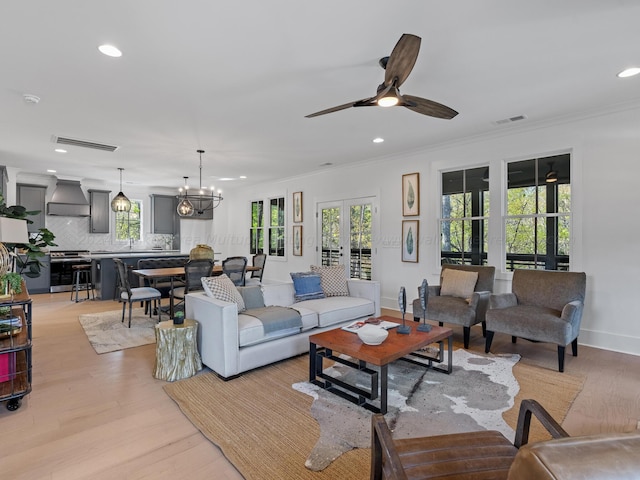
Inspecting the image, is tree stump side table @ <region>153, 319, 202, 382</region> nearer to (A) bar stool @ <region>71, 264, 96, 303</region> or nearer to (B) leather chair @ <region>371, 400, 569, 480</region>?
(B) leather chair @ <region>371, 400, 569, 480</region>

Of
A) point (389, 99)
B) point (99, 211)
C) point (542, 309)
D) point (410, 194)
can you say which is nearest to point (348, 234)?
point (410, 194)

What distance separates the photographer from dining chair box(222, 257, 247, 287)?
5.14 meters

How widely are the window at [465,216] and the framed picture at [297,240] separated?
3404 millimetres

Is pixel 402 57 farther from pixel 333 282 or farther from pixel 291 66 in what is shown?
pixel 333 282

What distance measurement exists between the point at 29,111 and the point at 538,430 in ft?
18.6

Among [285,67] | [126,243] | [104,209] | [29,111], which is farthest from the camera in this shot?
[126,243]

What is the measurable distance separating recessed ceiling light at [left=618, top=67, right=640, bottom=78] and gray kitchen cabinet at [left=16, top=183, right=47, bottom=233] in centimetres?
986

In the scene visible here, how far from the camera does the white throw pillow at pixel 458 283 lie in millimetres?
4453

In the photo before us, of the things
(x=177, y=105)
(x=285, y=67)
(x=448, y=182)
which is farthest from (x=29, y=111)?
(x=448, y=182)

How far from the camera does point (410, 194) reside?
18.9 ft

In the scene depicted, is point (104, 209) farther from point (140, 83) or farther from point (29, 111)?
point (140, 83)

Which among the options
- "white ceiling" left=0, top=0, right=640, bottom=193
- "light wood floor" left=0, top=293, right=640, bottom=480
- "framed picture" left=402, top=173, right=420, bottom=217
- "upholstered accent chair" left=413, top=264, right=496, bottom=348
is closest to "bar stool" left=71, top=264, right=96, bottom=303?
"white ceiling" left=0, top=0, right=640, bottom=193

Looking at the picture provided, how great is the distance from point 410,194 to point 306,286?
2594 millimetres

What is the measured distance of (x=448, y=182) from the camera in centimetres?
539
